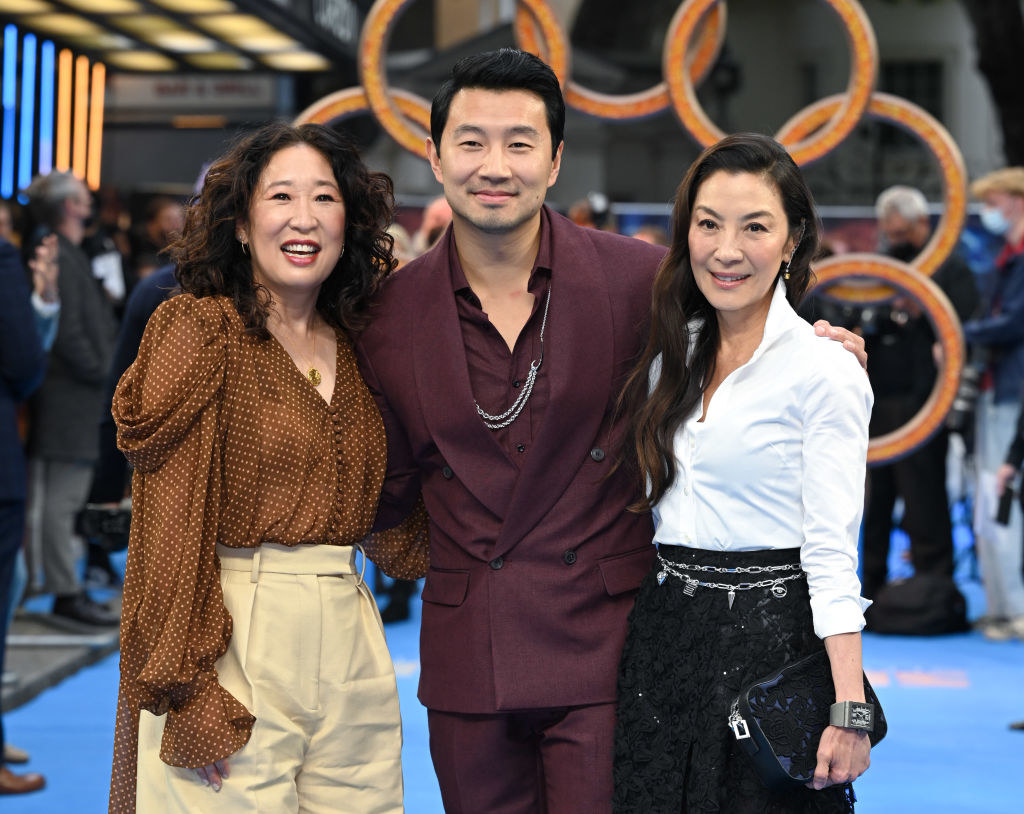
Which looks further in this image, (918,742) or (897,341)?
(897,341)

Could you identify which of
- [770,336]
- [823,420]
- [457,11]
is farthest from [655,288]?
[457,11]

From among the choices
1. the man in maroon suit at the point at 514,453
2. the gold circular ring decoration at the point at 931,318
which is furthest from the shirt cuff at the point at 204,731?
the gold circular ring decoration at the point at 931,318

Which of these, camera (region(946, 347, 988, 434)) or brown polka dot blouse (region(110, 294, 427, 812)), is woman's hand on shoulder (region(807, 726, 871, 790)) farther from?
camera (region(946, 347, 988, 434))

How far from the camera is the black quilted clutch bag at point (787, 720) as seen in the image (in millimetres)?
2473

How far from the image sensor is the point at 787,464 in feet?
8.51

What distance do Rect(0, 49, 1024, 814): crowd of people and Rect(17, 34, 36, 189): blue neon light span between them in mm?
9735

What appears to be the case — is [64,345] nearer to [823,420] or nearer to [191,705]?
[191,705]

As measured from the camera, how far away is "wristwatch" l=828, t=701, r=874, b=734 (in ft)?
8.10

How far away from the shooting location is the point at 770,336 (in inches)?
105

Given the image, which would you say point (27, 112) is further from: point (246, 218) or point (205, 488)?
point (205, 488)

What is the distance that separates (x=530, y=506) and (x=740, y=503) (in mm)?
445

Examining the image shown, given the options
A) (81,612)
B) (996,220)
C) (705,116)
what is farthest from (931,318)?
(81,612)

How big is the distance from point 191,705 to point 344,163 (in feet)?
3.97

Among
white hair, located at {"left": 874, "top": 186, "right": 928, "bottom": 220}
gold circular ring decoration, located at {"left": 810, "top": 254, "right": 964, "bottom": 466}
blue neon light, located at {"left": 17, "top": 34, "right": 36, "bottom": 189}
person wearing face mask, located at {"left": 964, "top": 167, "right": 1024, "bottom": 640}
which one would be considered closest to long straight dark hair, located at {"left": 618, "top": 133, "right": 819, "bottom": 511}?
gold circular ring decoration, located at {"left": 810, "top": 254, "right": 964, "bottom": 466}
